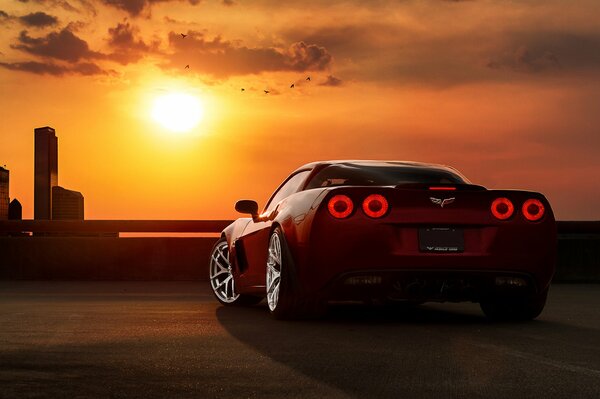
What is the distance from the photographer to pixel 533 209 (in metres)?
A: 8.38

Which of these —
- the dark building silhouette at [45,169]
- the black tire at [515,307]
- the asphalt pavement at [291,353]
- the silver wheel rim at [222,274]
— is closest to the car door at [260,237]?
the asphalt pavement at [291,353]

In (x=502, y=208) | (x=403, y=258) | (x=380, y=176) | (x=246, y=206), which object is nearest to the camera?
(x=403, y=258)

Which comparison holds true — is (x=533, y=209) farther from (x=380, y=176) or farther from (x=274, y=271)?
(x=274, y=271)

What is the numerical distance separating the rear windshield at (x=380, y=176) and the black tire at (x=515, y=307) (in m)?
1.05

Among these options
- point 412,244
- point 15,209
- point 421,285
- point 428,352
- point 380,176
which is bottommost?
point 15,209

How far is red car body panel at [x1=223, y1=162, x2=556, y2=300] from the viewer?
800 cm

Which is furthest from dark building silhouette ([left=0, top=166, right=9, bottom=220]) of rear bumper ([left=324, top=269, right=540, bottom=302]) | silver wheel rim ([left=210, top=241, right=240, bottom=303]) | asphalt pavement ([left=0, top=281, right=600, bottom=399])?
rear bumper ([left=324, top=269, right=540, bottom=302])

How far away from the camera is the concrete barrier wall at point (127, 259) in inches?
660

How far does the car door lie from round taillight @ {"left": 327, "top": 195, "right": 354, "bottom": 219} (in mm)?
1126

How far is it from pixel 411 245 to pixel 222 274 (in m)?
3.28

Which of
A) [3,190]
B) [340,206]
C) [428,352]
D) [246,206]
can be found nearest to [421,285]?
[340,206]

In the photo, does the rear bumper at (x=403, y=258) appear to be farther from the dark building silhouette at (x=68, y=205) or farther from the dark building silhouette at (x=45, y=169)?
the dark building silhouette at (x=68, y=205)

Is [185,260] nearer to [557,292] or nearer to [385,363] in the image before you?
[557,292]

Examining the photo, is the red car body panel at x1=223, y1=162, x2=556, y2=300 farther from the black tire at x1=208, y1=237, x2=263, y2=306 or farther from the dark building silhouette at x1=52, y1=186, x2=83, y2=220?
the dark building silhouette at x1=52, y1=186, x2=83, y2=220
